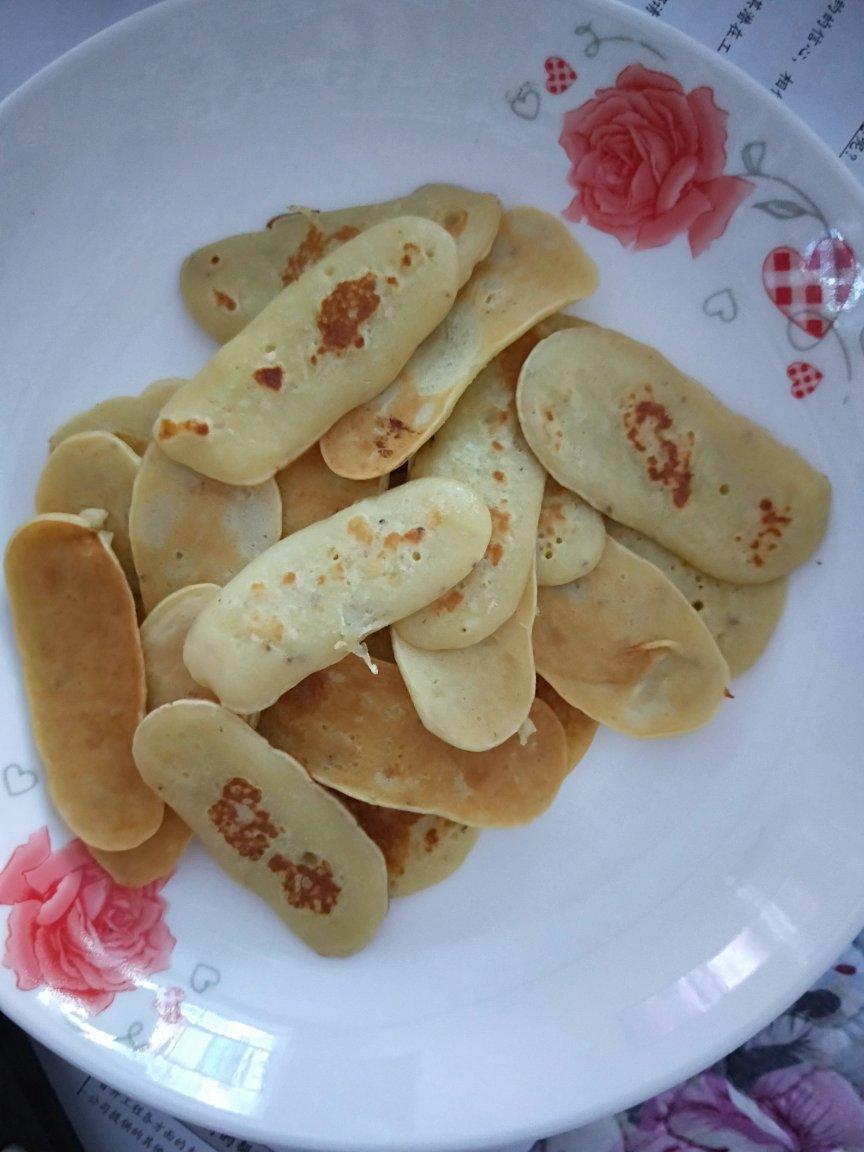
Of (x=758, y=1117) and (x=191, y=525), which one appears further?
(x=758, y=1117)

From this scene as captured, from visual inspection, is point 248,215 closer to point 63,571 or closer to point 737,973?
point 63,571

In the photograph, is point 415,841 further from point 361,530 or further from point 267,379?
point 267,379

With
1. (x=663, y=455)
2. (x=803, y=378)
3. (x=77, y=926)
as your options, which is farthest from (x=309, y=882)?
(x=803, y=378)

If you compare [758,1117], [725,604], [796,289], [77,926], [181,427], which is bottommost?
[77,926]

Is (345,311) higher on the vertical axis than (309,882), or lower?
higher

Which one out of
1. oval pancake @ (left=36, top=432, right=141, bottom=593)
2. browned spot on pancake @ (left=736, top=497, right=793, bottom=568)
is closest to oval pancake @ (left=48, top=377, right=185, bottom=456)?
oval pancake @ (left=36, top=432, right=141, bottom=593)

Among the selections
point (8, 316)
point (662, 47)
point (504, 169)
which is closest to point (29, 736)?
point (8, 316)
